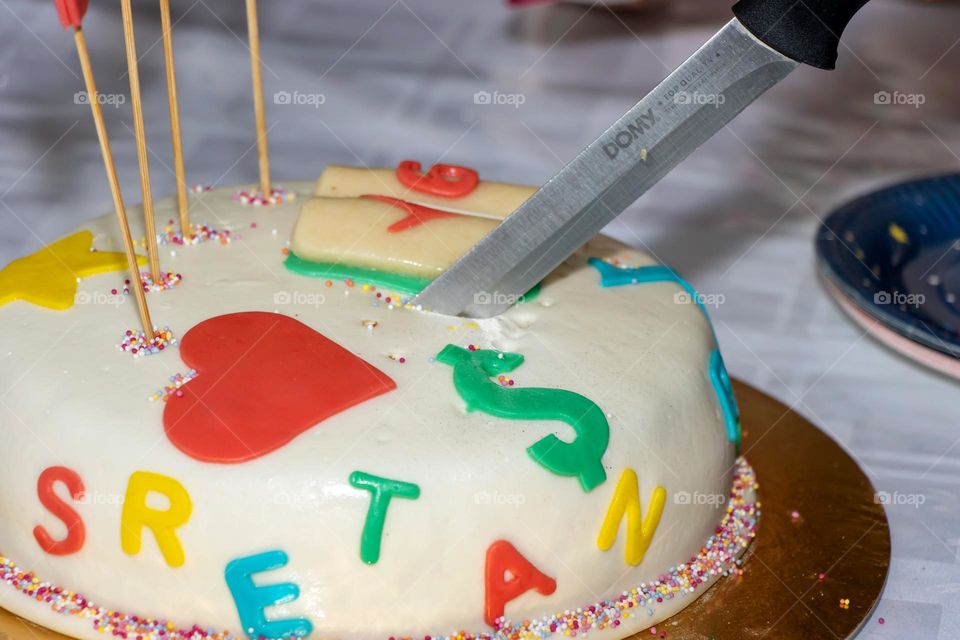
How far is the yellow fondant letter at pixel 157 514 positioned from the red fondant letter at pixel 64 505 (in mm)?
66

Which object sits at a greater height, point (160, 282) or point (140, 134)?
point (140, 134)

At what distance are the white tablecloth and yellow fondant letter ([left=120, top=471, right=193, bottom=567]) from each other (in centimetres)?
116

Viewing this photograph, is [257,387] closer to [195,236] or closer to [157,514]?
[157,514]

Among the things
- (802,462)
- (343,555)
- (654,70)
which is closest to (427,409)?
(343,555)

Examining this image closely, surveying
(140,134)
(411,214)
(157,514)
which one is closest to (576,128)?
(411,214)

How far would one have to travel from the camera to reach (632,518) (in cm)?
165

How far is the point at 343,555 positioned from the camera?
4.99ft

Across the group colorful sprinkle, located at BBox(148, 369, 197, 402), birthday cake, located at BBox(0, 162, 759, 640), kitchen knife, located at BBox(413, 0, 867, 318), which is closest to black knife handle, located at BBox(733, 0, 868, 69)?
kitchen knife, located at BBox(413, 0, 867, 318)

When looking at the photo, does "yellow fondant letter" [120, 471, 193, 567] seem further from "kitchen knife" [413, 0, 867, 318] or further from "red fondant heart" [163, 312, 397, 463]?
"kitchen knife" [413, 0, 867, 318]

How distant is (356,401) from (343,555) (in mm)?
177

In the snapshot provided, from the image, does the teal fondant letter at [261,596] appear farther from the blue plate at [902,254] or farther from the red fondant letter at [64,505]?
the blue plate at [902,254]

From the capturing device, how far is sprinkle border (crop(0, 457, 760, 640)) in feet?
5.14

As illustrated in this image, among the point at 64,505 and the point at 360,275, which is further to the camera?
the point at 360,275

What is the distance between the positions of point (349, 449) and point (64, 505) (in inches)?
13.8
